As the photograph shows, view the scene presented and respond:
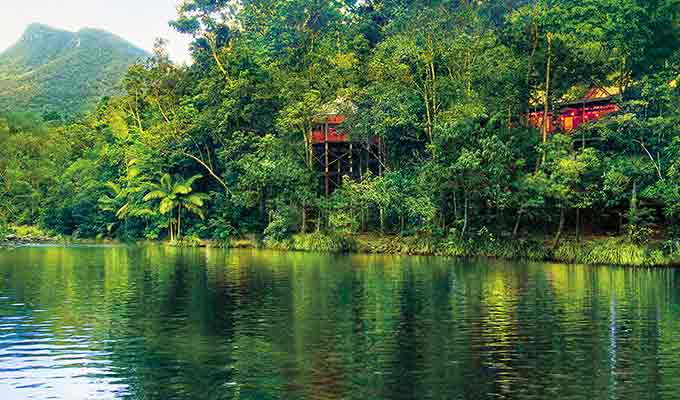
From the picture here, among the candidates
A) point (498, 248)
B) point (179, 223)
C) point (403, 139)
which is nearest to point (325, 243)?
point (403, 139)

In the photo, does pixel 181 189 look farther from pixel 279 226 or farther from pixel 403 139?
pixel 403 139

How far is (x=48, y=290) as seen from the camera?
90.4 feet

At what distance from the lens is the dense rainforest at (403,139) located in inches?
1604

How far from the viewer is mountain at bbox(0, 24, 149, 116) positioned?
407ft

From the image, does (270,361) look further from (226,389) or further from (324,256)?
(324,256)

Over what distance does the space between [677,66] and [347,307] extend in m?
26.0

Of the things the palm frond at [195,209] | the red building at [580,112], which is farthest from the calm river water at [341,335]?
the palm frond at [195,209]

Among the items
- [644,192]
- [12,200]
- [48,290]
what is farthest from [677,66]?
[12,200]

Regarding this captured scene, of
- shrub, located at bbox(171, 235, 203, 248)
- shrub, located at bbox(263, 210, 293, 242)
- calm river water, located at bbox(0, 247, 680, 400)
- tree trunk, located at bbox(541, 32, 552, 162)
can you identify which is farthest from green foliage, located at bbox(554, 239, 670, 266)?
shrub, located at bbox(171, 235, 203, 248)

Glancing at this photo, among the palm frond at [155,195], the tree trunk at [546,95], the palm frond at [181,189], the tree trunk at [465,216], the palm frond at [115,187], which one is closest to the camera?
the tree trunk at [546,95]

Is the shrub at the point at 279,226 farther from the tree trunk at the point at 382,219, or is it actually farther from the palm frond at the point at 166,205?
the palm frond at the point at 166,205

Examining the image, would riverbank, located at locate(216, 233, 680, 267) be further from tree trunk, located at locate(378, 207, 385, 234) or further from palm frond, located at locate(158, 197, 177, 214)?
palm frond, located at locate(158, 197, 177, 214)

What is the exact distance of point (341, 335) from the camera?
18156 mm

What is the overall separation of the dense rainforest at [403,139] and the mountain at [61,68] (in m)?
37.3
